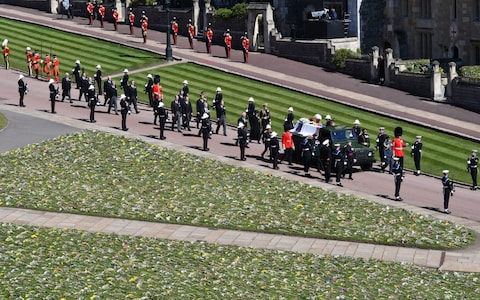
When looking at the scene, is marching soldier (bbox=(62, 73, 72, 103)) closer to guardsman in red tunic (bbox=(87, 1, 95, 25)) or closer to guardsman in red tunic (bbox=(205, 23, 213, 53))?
guardsman in red tunic (bbox=(205, 23, 213, 53))

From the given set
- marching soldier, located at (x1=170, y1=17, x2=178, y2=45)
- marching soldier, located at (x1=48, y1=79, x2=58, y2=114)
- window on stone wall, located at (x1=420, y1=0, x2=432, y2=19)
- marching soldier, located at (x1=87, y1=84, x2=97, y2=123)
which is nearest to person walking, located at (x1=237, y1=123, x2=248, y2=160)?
marching soldier, located at (x1=87, y1=84, x2=97, y2=123)

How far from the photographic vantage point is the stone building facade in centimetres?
7688

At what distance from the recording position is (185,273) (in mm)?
35812

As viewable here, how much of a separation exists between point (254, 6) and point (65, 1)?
17.8 m

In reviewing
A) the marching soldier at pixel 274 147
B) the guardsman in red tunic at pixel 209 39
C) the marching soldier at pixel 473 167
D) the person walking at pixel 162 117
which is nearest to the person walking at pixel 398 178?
the marching soldier at pixel 473 167

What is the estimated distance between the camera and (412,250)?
4128cm

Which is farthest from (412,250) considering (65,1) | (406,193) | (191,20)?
(65,1)

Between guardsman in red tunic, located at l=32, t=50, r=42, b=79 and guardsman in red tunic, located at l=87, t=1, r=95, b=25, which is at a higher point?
guardsman in red tunic, located at l=87, t=1, r=95, b=25

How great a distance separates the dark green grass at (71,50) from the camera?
73.7 meters

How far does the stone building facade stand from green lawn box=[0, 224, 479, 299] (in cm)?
4046

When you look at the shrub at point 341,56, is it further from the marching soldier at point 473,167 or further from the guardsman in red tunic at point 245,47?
the marching soldier at point 473,167

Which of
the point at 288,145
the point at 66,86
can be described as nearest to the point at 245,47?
the point at 66,86

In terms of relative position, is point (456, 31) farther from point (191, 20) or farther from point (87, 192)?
point (87, 192)

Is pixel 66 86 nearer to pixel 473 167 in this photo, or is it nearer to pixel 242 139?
pixel 242 139
